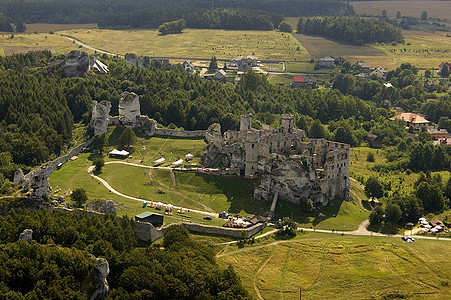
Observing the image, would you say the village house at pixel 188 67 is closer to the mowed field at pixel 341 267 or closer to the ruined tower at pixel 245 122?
the ruined tower at pixel 245 122

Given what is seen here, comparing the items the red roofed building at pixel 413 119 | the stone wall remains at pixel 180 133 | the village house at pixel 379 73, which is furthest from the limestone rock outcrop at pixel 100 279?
the village house at pixel 379 73

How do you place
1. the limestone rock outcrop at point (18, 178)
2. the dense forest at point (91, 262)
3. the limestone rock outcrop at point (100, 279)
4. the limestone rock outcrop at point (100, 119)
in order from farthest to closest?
the limestone rock outcrop at point (100, 119), the limestone rock outcrop at point (18, 178), the limestone rock outcrop at point (100, 279), the dense forest at point (91, 262)

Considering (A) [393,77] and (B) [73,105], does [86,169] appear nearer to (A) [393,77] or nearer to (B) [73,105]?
(B) [73,105]

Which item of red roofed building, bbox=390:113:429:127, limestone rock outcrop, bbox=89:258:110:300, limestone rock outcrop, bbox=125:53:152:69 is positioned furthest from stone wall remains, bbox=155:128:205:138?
red roofed building, bbox=390:113:429:127

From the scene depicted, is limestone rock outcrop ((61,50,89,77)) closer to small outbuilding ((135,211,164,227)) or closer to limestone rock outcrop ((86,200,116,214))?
limestone rock outcrop ((86,200,116,214))

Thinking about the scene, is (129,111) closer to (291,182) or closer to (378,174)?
Result: (291,182)

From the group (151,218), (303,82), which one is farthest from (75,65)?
(151,218)

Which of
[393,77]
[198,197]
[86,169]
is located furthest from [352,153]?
[393,77]
